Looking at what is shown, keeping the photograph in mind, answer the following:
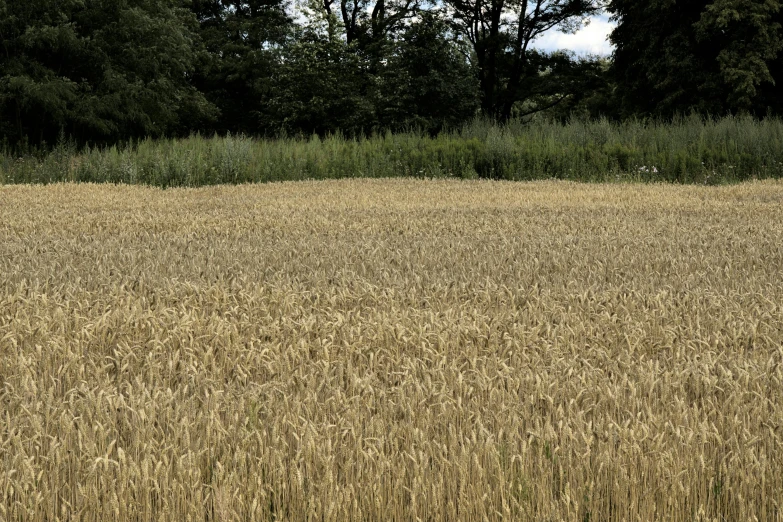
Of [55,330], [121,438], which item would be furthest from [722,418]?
[55,330]

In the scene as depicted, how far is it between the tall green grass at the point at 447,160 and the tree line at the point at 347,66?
17.9 feet

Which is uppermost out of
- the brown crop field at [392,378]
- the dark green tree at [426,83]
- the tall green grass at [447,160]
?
the dark green tree at [426,83]

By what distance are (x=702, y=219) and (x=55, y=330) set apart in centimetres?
697

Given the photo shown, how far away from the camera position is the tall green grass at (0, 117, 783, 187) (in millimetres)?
15383

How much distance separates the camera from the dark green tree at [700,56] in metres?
23.8

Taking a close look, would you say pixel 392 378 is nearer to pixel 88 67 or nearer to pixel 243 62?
pixel 88 67

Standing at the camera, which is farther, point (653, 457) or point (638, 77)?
point (638, 77)

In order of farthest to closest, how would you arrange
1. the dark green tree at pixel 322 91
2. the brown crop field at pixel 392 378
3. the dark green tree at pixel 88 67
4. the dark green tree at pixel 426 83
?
the dark green tree at pixel 322 91 < the dark green tree at pixel 426 83 < the dark green tree at pixel 88 67 < the brown crop field at pixel 392 378

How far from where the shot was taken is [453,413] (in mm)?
2834

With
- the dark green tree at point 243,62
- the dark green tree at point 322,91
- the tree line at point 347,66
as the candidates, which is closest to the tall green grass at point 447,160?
the tree line at point 347,66

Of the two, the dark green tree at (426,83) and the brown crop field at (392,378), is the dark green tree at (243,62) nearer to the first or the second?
the dark green tree at (426,83)

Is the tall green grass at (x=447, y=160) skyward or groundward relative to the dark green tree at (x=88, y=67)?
groundward

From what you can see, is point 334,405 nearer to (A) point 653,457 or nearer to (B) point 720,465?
(A) point 653,457

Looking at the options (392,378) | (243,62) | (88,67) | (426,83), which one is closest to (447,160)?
(426,83)
